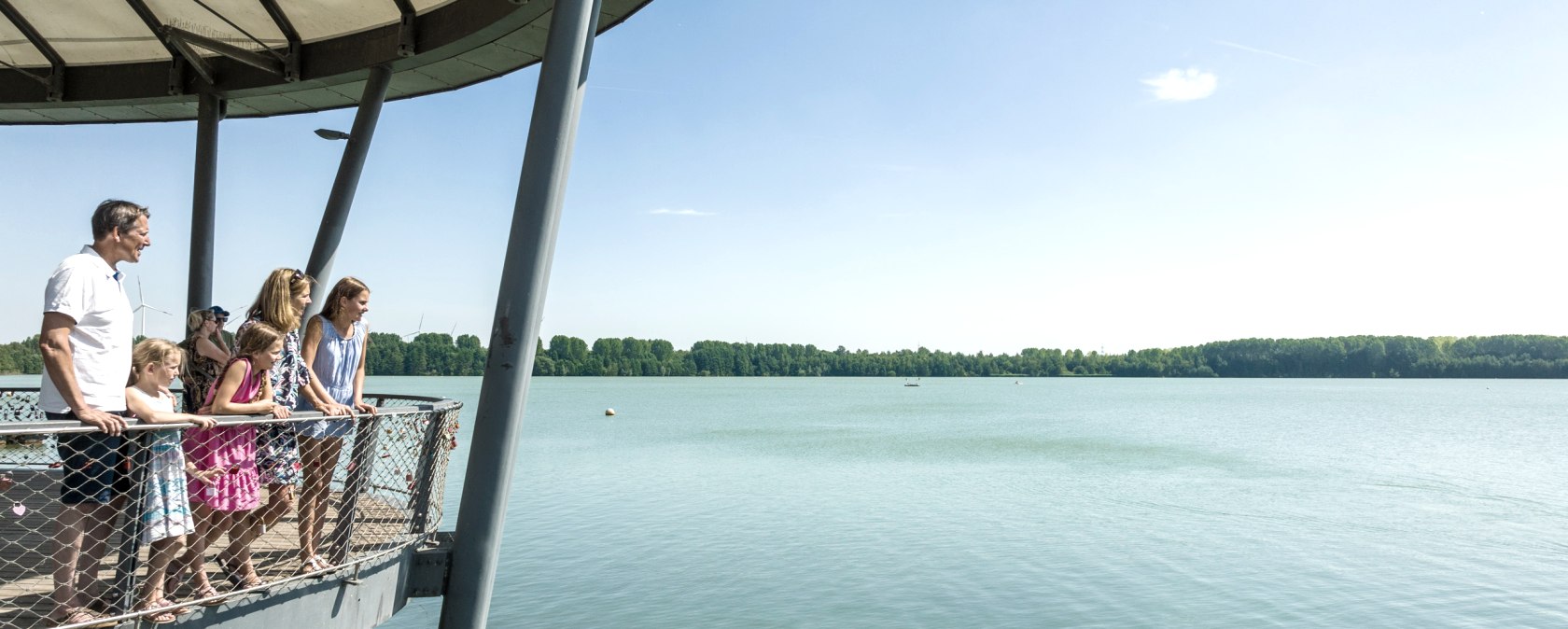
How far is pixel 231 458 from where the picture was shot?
12.0 ft

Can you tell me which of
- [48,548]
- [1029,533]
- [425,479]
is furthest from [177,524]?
[1029,533]

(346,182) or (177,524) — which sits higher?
(346,182)

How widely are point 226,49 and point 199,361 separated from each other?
3501 millimetres

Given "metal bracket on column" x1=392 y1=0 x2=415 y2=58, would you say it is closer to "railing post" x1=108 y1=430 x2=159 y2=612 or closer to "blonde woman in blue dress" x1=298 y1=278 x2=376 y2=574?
"blonde woman in blue dress" x1=298 y1=278 x2=376 y2=574

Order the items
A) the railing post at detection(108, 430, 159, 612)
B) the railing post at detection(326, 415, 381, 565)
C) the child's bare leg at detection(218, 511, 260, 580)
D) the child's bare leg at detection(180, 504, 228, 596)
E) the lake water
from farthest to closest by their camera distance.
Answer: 1. the lake water
2. the railing post at detection(326, 415, 381, 565)
3. the child's bare leg at detection(218, 511, 260, 580)
4. the child's bare leg at detection(180, 504, 228, 596)
5. the railing post at detection(108, 430, 159, 612)

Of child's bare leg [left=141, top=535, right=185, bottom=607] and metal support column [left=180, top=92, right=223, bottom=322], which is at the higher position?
metal support column [left=180, top=92, right=223, bottom=322]

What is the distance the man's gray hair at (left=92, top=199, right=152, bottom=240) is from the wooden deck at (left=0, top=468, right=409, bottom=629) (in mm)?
983

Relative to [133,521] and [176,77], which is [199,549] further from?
[176,77]

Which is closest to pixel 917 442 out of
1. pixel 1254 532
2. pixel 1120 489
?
pixel 1120 489

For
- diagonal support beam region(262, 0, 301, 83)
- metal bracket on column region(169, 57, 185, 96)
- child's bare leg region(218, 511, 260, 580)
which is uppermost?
diagonal support beam region(262, 0, 301, 83)

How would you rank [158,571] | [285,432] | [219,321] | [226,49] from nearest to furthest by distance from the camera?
[158,571] < [285,432] < [219,321] < [226,49]

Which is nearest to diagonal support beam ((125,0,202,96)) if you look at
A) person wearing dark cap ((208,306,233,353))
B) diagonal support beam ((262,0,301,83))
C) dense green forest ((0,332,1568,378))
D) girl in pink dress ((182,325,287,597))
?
diagonal support beam ((262,0,301,83))

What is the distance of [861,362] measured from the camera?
184 metres

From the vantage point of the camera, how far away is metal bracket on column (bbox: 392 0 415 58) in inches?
276
